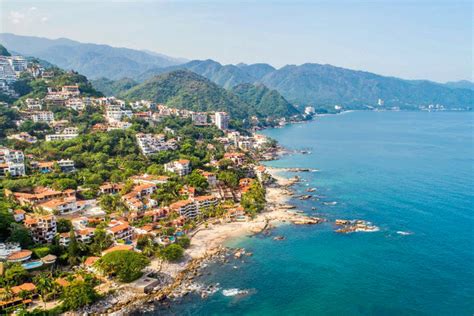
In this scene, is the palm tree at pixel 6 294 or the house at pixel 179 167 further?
the house at pixel 179 167

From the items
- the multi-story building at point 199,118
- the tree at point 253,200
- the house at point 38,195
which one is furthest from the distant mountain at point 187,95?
the house at point 38,195

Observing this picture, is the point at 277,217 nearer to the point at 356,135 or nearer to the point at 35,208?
the point at 35,208

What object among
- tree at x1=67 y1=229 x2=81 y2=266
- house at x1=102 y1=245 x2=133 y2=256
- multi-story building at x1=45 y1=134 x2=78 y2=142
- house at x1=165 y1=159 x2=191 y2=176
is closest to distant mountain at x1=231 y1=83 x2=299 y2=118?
house at x1=165 y1=159 x2=191 y2=176

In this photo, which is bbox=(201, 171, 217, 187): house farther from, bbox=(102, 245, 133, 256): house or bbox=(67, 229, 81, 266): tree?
bbox=(67, 229, 81, 266): tree

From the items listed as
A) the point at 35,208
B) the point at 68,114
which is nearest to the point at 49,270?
the point at 35,208


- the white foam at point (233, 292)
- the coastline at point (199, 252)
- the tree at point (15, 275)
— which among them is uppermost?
the tree at point (15, 275)

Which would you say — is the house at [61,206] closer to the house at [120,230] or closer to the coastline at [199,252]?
the house at [120,230]
